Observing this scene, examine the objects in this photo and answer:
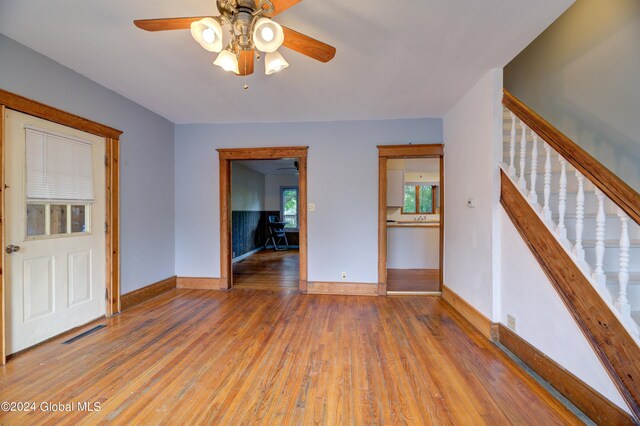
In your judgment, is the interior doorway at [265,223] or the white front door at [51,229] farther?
the interior doorway at [265,223]

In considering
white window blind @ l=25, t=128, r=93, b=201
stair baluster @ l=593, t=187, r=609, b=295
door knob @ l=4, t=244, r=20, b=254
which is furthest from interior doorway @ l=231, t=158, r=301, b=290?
stair baluster @ l=593, t=187, r=609, b=295

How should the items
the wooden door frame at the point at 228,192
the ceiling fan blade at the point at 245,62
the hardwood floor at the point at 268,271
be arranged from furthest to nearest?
the hardwood floor at the point at 268,271, the wooden door frame at the point at 228,192, the ceiling fan blade at the point at 245,62

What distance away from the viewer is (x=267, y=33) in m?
1.37

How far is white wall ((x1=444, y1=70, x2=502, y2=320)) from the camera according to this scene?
2410 mm

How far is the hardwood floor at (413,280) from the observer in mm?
3885

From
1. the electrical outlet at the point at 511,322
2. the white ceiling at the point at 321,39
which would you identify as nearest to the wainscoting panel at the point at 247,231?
the white ceiling at the point at 321,39

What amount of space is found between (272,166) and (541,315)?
6.42 m

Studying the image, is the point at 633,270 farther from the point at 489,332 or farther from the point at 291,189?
the point at 291,189

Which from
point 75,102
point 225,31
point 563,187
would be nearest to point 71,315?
point 75,102

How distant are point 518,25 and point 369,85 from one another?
1.24 m

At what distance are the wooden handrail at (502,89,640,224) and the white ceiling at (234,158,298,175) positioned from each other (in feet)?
15.8

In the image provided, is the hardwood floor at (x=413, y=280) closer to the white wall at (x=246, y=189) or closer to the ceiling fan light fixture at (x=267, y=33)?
the ceiling fan light fixture at (x=267, y=33)

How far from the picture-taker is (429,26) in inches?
72.1

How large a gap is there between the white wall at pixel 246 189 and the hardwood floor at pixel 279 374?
12.7ft
